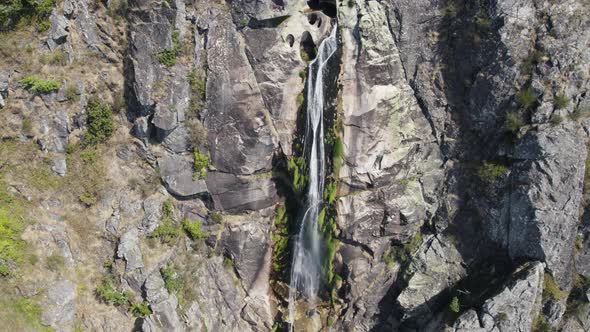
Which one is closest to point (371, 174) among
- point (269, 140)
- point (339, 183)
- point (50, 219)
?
point (339, 183)

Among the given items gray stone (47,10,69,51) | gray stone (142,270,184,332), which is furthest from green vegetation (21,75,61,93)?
gray stone (142,270,184,332)

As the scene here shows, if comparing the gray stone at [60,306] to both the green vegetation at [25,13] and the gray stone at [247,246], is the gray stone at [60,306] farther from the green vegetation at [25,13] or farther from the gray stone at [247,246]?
the green vegetation at [25,13]

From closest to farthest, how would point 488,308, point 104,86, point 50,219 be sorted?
1. point 488,308
2. point 50,219
3. point 104,86

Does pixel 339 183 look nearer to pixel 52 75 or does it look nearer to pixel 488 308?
pixel 488 308

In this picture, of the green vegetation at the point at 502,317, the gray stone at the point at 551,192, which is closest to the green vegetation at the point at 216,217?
the green vegetation at the point at 502,317

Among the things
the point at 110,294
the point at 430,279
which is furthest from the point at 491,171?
the point at 110,294

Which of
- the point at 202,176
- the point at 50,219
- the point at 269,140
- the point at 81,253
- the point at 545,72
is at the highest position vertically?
the point at 545,72
